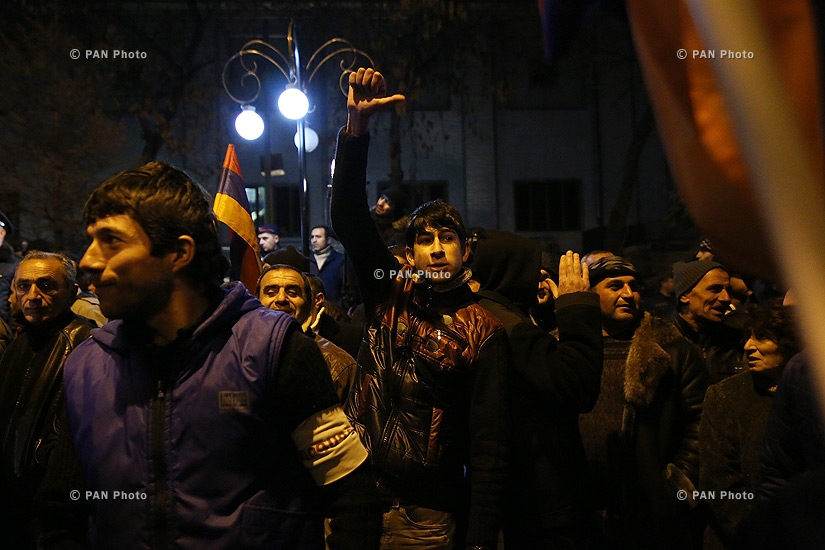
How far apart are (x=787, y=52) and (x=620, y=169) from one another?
30.2m

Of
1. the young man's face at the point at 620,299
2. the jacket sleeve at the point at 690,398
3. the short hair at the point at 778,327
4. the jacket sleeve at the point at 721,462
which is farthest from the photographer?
the young man's face at the point at 620,299

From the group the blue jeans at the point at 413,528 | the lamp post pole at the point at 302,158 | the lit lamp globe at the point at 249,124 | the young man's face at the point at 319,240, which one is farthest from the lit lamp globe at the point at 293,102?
the blue jeans at the point at 413,528

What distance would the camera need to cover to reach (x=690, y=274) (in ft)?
19.7

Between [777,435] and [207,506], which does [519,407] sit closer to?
[777,435]

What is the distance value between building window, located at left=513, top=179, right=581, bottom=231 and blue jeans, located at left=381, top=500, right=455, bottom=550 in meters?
27.0

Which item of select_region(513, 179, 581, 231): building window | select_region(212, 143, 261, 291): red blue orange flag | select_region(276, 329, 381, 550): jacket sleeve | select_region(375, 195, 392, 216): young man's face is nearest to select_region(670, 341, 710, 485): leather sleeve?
select_region(212, 143, 261, 291): red blue orange flag

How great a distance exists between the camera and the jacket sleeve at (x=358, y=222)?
370 cm

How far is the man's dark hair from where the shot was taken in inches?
162

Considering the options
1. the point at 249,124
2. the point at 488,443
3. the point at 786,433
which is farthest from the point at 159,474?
the point at 249,124

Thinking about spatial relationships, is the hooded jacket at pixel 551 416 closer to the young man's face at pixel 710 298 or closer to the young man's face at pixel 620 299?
the young man's face at pixel 620 299

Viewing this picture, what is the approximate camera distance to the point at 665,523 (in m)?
4.80

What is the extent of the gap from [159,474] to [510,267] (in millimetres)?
2296

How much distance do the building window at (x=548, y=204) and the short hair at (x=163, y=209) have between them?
27924 millimetres

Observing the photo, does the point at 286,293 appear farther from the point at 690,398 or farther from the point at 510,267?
the point at 690,398
